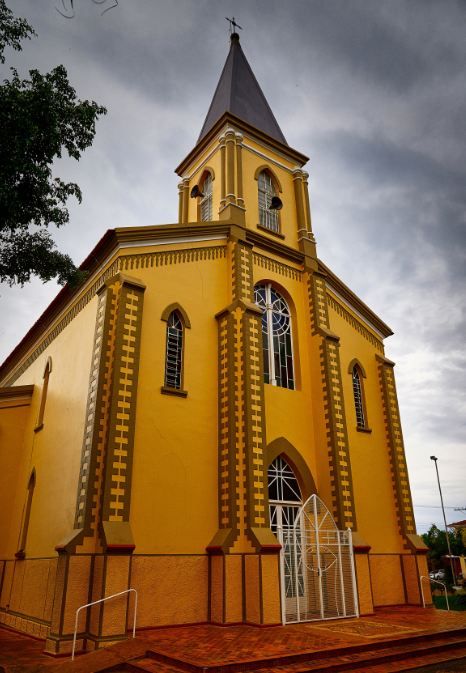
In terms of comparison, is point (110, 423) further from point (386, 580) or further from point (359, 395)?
point (386, 580)

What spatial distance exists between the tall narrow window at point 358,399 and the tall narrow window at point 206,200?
24.9 feet

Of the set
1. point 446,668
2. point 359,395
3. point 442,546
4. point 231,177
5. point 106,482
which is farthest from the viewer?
point 442,546

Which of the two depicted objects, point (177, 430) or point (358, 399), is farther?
point (358, 399)

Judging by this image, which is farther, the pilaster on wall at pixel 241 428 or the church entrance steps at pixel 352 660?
the pilaster on wall at pixel 241 428

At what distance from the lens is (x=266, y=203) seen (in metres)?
18.8

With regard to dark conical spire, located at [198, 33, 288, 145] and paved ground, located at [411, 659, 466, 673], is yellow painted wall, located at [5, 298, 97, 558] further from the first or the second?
dark conical spire, located at [198, 33, 288, 145]

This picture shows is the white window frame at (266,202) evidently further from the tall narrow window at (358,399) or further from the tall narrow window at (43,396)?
the tall narrow window at (43,396)

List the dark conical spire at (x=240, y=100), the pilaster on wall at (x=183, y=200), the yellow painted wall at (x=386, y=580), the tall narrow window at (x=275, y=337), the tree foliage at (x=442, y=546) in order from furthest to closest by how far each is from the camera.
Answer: the tree foliage at (x=442, y=546) → the pilaster on wall at (x=183, y=200) → the dark conical spire at (x=240, y=100) → the tall narrow window at (x=275, y=337) → the yellow painted wall at (x=386, y=580)

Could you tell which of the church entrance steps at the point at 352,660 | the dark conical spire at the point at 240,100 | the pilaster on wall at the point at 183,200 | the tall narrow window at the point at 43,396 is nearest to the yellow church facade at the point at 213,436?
the tall narrow window at the point at 43,396

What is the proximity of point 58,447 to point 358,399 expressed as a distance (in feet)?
32.2

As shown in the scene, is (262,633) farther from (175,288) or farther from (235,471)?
(175,288)

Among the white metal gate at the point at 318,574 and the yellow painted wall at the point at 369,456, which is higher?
the yellow painted wall at the point at 369,456

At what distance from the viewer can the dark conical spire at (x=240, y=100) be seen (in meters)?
20.4

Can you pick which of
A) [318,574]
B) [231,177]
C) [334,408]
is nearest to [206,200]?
[231,177]
